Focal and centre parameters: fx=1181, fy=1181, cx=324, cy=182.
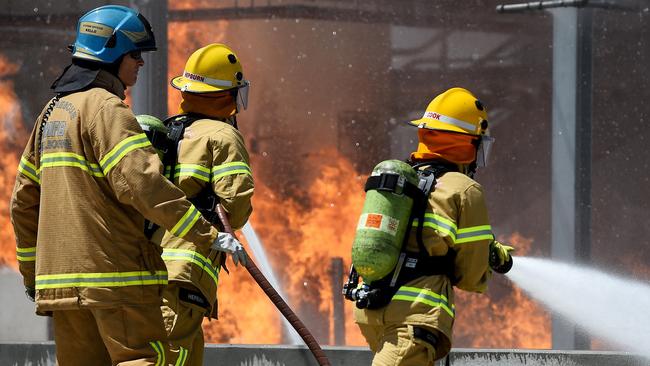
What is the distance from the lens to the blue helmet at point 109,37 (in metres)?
4.12

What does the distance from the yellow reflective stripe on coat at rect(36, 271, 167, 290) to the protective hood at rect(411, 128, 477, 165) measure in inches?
51.9

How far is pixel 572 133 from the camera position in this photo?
9.59m

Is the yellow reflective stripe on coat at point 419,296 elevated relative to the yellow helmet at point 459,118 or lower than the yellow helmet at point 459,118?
lower

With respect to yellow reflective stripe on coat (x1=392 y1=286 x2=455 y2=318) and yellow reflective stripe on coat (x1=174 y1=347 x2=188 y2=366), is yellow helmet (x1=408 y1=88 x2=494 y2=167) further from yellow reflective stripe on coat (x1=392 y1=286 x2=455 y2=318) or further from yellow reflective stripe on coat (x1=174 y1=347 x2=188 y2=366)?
yellow reflective stripe on coat (x1=174 y1=347 x2=188 y2=366)

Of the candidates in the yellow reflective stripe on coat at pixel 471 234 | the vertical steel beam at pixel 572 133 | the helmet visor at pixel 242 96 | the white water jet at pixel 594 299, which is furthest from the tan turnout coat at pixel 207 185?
the vertical steel beam at pixel 572 133

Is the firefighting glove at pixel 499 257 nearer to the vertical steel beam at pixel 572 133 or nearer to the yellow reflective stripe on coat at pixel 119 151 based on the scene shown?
the yellow reflective stripe on coat at pixel 119 151

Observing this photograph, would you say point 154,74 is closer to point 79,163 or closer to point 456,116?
point 456,116

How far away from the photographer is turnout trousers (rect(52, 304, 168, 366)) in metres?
3.88

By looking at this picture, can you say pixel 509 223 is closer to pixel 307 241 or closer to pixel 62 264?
pixel 307 241

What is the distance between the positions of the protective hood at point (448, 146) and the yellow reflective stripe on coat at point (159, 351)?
1358mm

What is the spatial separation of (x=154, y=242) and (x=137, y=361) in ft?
1.58

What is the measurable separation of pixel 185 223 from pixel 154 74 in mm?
5568

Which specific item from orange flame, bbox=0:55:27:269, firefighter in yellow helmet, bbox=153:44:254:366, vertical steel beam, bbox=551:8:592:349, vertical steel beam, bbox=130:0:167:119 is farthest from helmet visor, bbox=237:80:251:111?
orange flame, bbox=0:55:27:269

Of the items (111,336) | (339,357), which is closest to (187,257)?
(111,336)
